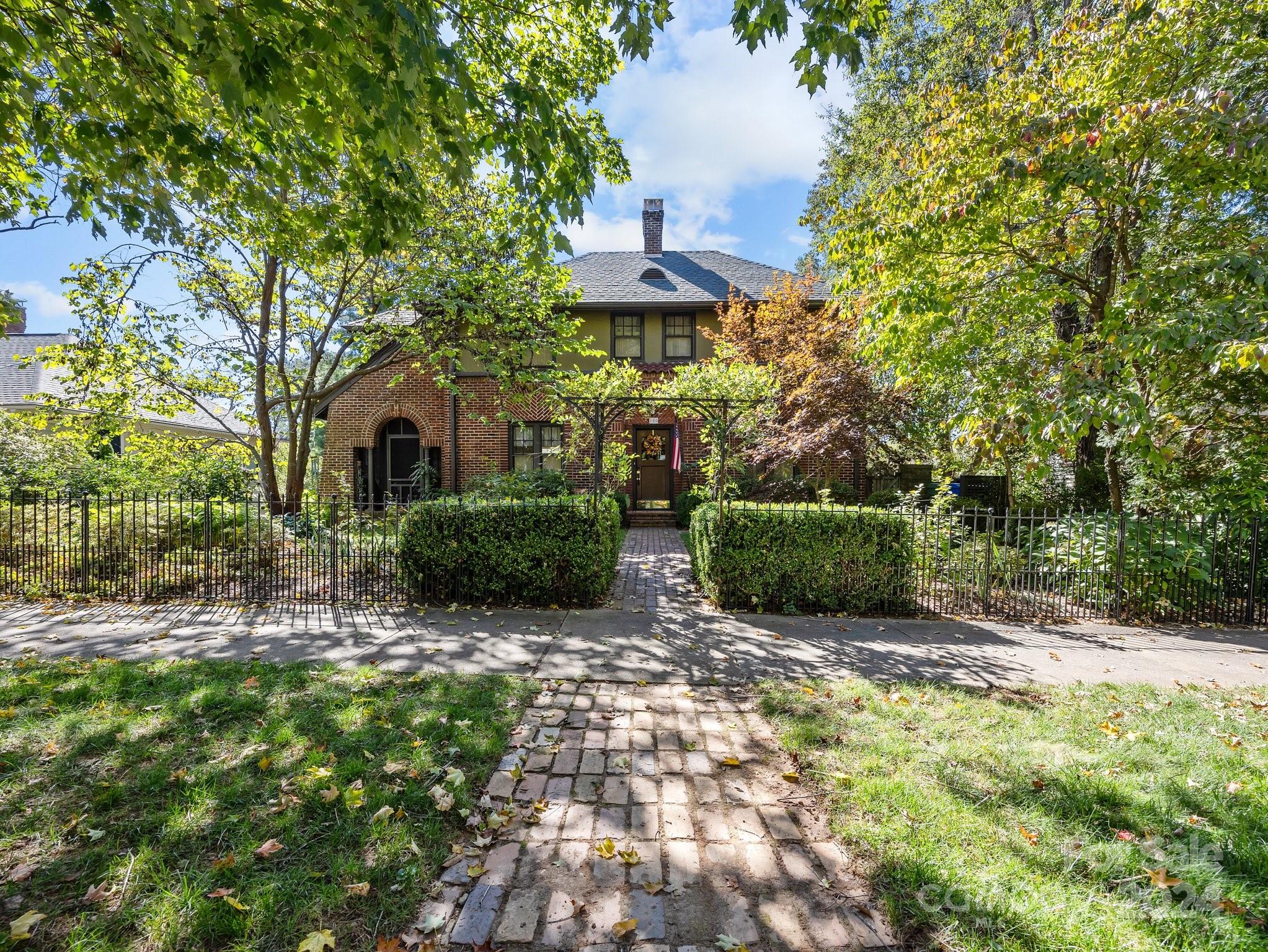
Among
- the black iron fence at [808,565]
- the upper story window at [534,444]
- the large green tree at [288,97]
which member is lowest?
the black iron fence at [808,565]

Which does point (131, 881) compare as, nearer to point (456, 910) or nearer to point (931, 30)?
point (456, 910)

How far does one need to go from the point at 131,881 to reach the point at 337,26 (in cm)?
408

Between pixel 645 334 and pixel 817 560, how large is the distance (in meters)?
11.4

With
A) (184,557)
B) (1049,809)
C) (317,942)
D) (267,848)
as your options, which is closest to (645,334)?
(184,557)

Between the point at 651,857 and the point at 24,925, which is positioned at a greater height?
→ the point at 24,925

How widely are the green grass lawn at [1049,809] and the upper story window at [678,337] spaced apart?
528 inches

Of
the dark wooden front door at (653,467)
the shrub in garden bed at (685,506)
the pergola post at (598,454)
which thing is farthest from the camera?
the dark wooden front door at (653,467)

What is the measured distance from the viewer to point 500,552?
6645 mm

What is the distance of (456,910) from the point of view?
2.02m

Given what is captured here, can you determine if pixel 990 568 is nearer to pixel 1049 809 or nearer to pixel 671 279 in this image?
pixel 1049 809

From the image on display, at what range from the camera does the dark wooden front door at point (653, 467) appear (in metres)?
16.3

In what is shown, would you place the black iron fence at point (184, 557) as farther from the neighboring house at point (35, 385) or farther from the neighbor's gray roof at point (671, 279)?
the neighbor's gray roof at point (671, 279)

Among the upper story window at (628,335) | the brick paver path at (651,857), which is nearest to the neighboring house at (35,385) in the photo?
the upper story window at (628,335)

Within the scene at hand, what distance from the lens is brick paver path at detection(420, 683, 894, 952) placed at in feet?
6.39
